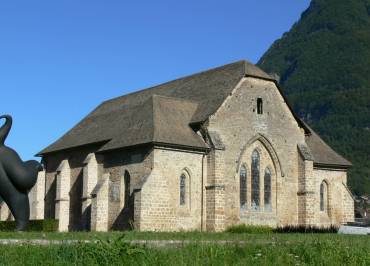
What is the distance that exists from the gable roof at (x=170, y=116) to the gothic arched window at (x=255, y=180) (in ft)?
13.0

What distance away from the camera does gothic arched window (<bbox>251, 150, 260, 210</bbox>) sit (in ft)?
120

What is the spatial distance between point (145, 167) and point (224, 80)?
8.12m

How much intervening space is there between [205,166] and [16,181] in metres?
Answer: 12.2

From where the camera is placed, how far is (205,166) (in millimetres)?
34281

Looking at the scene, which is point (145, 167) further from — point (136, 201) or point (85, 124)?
point (85, 124)

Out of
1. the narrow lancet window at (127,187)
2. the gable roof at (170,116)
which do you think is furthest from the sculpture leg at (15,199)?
the narrow lancet window at (127,187)

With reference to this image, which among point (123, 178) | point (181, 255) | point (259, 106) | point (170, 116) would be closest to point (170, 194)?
point (123, 178)

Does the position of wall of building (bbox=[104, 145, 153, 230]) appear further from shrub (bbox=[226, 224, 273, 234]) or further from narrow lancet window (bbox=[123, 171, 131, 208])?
Answer: shrub (bbox=[226, 224, 273, 234])

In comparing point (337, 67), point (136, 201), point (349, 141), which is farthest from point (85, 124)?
point (337, 67)

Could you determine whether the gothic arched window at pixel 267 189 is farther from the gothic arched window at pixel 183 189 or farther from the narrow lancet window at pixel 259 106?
the gothic arched window at pixel 183 189

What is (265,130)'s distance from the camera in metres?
37.2

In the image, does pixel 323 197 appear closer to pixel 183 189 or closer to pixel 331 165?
pixel 331 165

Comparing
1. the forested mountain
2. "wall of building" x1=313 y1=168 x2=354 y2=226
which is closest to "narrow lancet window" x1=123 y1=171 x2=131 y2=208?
"wall of building" x1=313 y1=168 x2=354 y2=226

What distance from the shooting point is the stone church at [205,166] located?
33.2 meters
